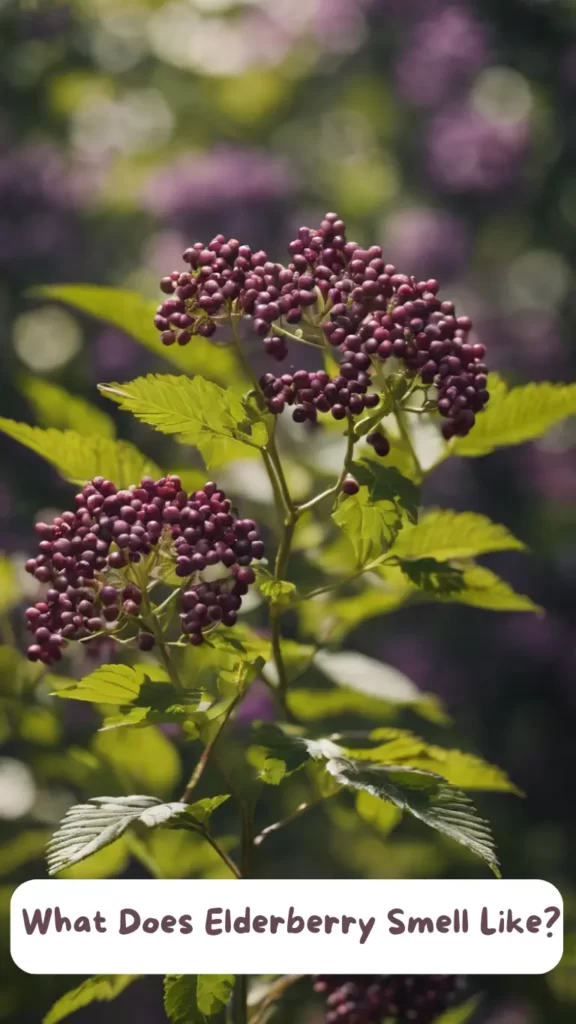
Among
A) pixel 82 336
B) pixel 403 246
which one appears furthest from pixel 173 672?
pixel 403 246

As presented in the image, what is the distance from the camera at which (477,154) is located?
2.39 meters

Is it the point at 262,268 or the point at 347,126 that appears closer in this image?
the point at 262,268

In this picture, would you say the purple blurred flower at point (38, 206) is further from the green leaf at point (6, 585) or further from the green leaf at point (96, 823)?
the green leaf at point (96, 823)

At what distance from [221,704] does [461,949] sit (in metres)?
0.21

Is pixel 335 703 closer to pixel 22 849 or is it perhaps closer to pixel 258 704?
pixel 22 849

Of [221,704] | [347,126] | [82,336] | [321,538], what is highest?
[347,126]

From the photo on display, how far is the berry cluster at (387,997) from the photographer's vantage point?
0.69 metres

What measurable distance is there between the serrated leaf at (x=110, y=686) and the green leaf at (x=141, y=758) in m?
0.27

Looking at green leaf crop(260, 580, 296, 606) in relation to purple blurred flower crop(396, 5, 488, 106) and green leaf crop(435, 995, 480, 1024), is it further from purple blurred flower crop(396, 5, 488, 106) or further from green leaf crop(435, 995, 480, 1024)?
purple blurred flower crop(396, 5, 488, 106)

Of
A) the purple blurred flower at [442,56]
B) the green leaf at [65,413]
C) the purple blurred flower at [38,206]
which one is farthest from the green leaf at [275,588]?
the purple blurred flower at [442,56]

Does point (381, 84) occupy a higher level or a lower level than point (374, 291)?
higher

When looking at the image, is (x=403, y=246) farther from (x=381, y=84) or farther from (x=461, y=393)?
(x=461, y=393)

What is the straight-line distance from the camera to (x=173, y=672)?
58cm

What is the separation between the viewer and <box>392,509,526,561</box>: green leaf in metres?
0.68
